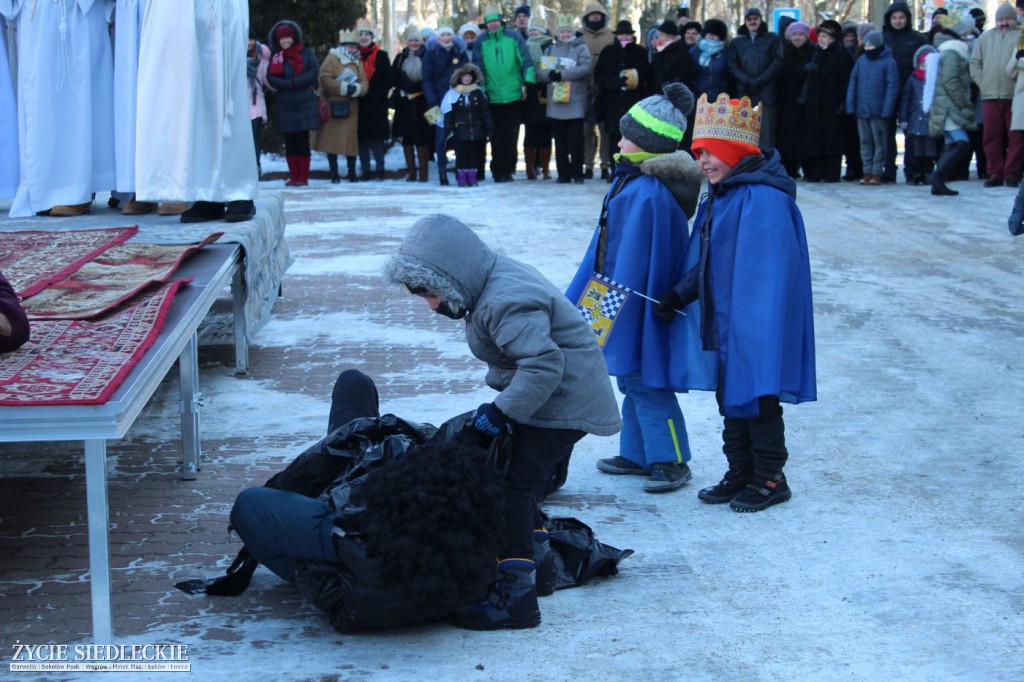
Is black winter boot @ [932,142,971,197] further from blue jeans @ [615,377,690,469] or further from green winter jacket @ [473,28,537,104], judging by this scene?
blue jeans @ [615,377,690,469]

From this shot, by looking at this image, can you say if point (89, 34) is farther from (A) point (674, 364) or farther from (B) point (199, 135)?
(A) point (674, 364)

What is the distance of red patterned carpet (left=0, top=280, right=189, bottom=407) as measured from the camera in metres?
3.50

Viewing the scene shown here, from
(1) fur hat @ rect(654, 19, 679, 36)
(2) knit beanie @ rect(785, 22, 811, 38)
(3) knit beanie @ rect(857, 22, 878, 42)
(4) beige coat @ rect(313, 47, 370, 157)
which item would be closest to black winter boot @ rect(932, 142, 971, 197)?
(3) knit beanie @ rect(857, 22, 878, 42)

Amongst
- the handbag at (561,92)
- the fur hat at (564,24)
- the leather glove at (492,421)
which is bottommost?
the leather glove at (492,421)

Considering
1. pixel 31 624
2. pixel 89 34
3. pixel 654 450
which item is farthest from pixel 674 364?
pixel 89 34

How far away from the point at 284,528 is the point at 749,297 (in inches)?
76.8

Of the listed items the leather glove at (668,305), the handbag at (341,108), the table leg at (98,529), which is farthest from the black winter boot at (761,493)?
the handbag at (341,108)

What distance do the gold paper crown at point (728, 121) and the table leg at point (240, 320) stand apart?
286 cm

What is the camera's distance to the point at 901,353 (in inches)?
279

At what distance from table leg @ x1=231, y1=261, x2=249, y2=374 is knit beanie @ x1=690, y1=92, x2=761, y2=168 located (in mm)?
2858

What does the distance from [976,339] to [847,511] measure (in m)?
3.17

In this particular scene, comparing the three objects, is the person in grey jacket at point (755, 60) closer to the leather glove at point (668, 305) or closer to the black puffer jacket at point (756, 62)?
the black puffer jacket at point (756, 62)

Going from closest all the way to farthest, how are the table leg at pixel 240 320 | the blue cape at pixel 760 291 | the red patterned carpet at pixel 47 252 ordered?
the blue cape at pixel 760 291 → the red patterned carpet at pixel 47 252 → the table leg at pixel 240 320

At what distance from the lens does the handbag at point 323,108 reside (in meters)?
16.0
